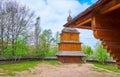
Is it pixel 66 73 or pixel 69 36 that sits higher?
pixel 69 36

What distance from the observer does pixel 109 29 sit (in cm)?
428

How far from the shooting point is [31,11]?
33.1 m

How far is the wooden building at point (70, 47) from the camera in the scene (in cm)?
2947

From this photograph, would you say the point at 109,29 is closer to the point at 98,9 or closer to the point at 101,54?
the point at 98,9

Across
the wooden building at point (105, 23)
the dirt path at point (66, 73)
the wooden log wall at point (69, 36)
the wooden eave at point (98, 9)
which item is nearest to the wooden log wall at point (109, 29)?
the wooden building at point (105, 23)

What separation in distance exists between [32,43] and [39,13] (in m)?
5.94

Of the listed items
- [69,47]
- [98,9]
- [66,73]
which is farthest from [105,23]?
[69,47]

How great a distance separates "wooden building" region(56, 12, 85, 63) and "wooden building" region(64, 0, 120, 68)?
24761 millimetres

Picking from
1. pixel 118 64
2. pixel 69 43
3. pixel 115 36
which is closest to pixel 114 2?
pixel 115 36

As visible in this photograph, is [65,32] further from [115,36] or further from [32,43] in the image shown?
[115,36]

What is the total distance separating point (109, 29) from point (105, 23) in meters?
0.15

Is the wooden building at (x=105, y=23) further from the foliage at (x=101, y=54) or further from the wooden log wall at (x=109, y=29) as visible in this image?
the foliage at (x=101, y=54)

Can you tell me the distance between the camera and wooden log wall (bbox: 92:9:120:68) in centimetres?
410

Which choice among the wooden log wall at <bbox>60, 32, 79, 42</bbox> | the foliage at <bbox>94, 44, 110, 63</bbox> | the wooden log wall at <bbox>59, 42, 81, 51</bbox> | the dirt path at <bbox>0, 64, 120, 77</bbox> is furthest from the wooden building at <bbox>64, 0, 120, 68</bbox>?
the wooden log wall at <bbox>60, 32, 79, 42</bbox>
